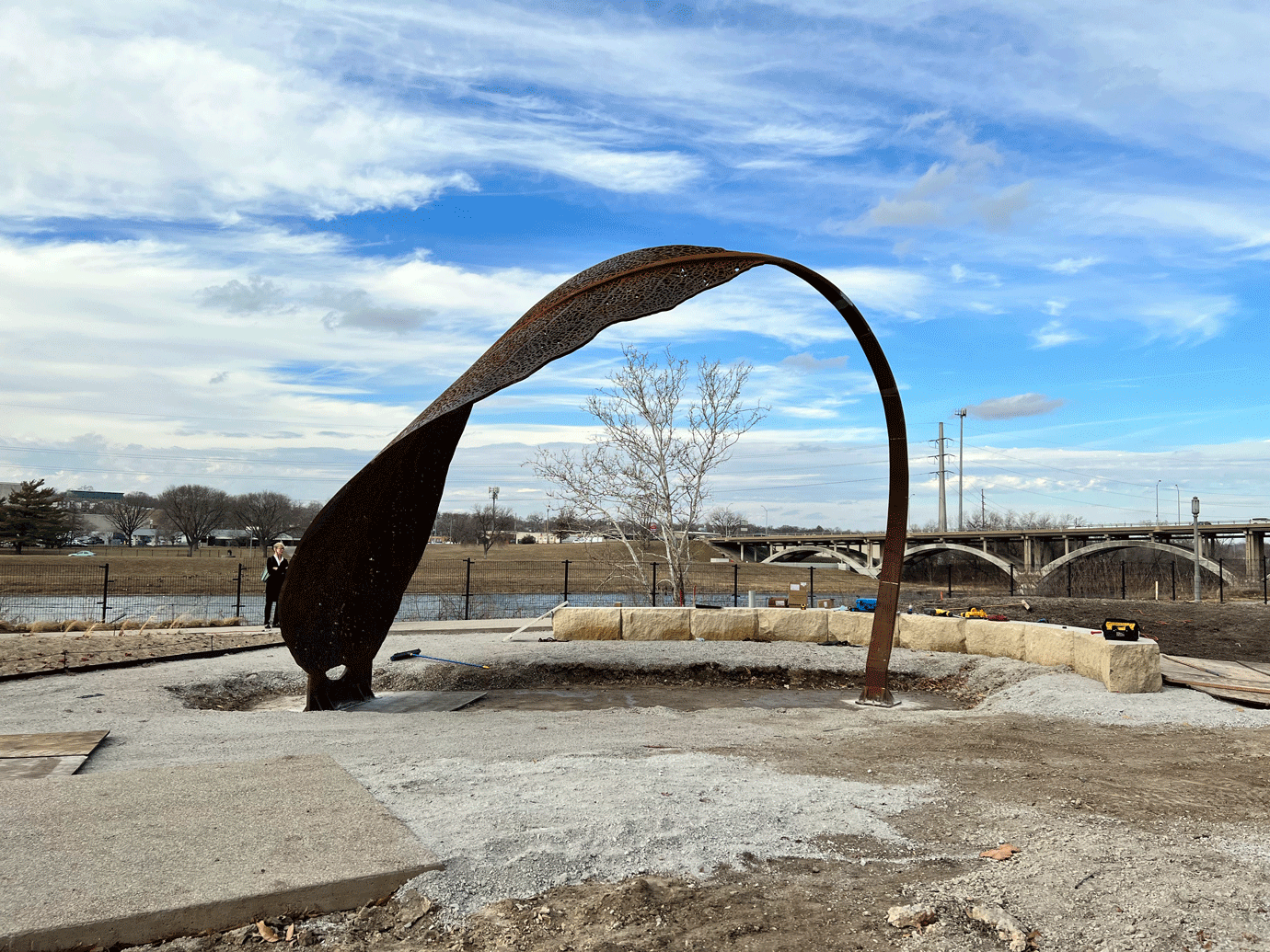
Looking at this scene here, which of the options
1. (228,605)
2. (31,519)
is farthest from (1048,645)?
(31,519)

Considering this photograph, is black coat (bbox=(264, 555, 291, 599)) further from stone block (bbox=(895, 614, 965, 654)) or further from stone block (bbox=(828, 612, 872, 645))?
stone block (bbox=(895, 614, 965, 654))

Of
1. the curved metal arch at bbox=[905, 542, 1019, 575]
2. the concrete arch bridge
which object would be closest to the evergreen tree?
the concrete arch bridge

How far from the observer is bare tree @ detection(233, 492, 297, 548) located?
7162 cm

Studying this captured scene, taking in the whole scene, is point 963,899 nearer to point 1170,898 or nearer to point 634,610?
point 1170,898

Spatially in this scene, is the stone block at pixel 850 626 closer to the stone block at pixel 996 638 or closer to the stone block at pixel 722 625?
the stone block at pixel 722 625

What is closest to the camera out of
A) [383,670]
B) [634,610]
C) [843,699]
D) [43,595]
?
[843,699]

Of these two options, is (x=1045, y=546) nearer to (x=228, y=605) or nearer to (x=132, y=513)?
(x=228, y=605)

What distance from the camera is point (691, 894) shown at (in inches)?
155

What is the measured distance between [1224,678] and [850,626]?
505cm

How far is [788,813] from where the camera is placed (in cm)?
504

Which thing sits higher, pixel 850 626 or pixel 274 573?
pixel 274 573

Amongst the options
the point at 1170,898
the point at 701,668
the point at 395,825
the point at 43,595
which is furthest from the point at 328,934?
the point at 43,595

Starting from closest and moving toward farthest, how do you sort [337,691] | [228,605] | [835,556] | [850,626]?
[337,691] → [850,626] → [228,605] → [835,556]

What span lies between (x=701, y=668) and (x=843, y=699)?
2.44 meters
